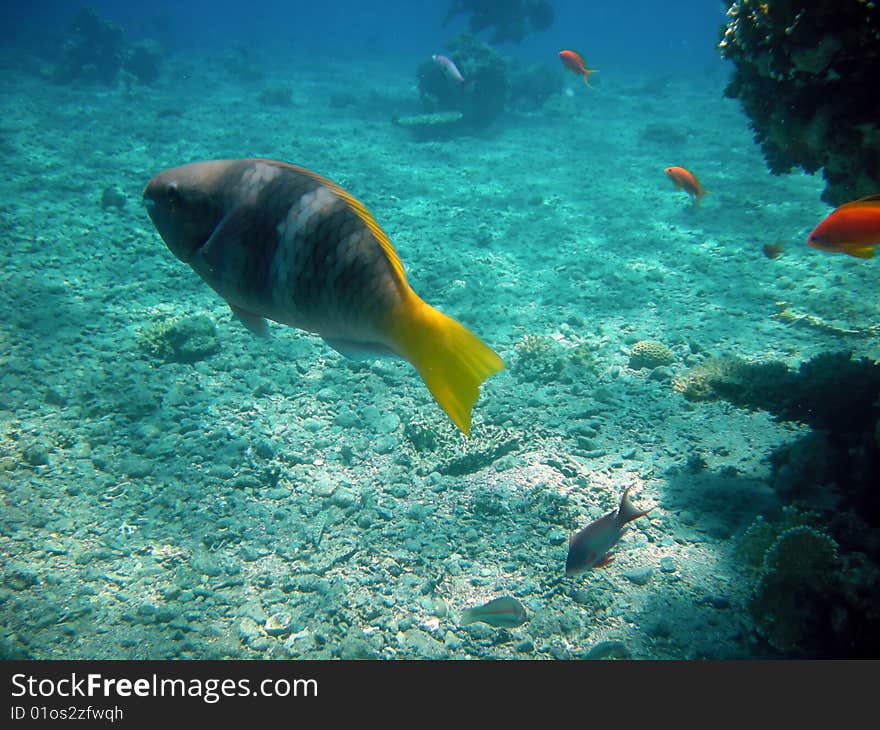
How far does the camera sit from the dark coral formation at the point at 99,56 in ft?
61.0

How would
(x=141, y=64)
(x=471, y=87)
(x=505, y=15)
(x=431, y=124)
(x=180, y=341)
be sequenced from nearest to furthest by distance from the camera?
(x=180, y=341), (x=431, y=124), (x=471, y=87), (x=141, y=64), (x=505, y=15)

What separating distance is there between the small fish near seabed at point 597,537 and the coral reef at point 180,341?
16.5 feet

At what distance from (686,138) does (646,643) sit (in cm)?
1731

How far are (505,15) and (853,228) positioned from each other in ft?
81.7

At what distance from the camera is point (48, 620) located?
10.6ft

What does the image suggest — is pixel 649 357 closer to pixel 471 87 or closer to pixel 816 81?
pixel 816 81

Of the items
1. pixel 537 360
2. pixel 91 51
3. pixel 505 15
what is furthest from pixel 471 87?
pixel 91 51

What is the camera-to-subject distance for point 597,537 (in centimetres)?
310

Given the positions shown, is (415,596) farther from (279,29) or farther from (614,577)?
(279,29)

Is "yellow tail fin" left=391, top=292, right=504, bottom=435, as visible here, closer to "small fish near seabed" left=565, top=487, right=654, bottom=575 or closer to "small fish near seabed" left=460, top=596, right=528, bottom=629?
"small fish near seabed" left=565, top=487, right=654, bottom=575

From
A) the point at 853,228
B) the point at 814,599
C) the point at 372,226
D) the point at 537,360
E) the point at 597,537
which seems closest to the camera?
the point at 372,226

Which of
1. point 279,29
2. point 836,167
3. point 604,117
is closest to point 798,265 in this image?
point 836,167

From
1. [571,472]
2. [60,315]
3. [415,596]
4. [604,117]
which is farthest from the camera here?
[604,117]

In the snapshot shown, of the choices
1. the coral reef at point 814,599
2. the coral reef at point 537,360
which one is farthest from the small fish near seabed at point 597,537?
the coral reef at point 537,360
